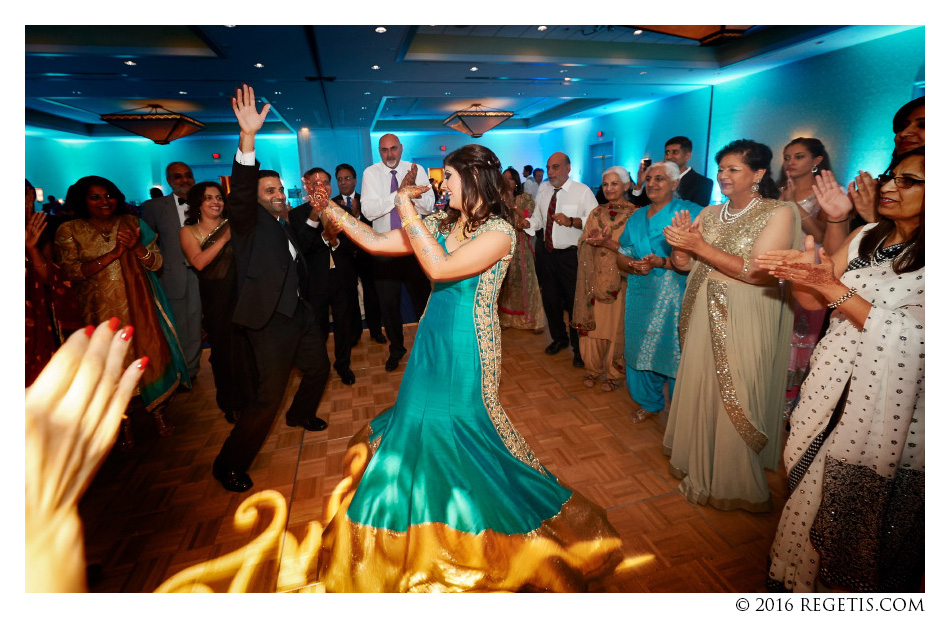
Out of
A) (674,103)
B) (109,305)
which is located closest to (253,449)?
(109,305)

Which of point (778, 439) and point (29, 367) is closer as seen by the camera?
point (29, 367)

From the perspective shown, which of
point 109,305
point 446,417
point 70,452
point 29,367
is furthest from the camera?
point 109,305

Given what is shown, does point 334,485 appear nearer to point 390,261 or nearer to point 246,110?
point 246,110

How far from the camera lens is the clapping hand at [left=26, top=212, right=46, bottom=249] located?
7.16 ft

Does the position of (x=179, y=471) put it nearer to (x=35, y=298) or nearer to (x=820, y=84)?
(x=35, y=298)

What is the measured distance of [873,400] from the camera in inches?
53.2

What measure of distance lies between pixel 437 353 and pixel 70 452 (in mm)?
1248

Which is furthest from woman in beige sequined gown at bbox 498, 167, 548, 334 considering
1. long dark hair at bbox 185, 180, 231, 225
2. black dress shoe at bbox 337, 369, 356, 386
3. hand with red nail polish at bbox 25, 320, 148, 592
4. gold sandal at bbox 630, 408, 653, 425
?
hand with red nail polish at bbox 25, 320, 148, 592

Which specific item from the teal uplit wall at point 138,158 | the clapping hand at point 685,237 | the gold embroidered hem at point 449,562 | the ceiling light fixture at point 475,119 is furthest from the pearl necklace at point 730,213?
the teal uplit wall at point 138,158

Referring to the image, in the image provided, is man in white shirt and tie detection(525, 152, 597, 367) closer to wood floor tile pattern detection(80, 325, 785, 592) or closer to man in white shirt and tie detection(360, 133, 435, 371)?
wood floor tile pattern detection(80, 325, 785, 592)

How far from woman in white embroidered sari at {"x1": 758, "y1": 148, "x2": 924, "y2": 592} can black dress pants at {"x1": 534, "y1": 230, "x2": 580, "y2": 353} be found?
2623 mm

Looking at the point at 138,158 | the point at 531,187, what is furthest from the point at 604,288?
the point at 138,158

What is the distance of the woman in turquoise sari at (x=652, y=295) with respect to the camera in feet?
9.04

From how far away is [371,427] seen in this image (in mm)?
2074
